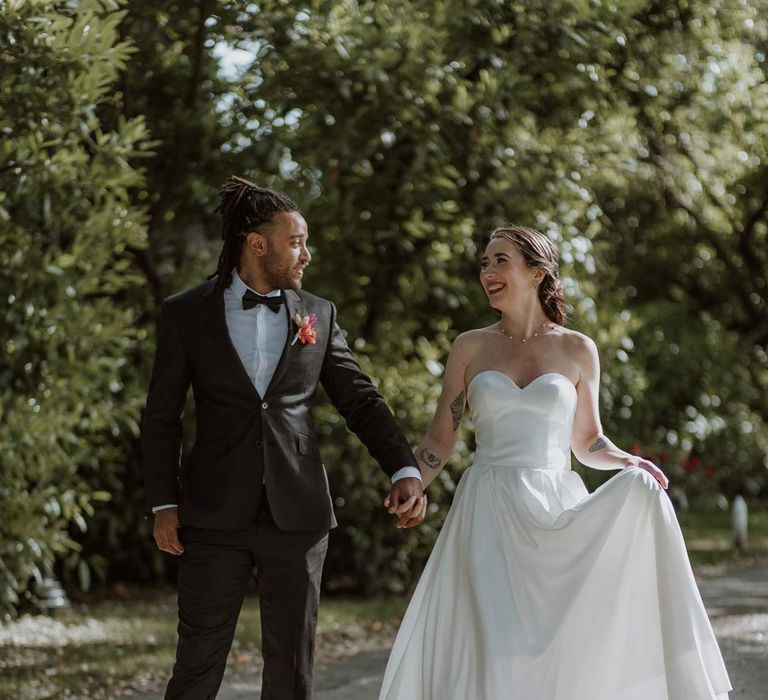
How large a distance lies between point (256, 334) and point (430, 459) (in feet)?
3.17

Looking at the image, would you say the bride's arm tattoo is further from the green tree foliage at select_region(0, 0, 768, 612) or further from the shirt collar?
the green tree foliage at select_region(0, 0, 768, 612)

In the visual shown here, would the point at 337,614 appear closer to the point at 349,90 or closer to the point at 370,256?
the point at 370,256

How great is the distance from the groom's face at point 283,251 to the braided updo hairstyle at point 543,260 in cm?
91

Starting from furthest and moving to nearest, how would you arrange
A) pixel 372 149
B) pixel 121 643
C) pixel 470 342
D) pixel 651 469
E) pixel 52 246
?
pixel 372 149
pixel 121 643
pixel 52 246
pixel 470 342
pixel 651 469

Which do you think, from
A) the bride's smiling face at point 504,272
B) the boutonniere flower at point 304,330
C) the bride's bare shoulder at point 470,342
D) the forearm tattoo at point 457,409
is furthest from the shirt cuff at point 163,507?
the bride's smiling face at point 504,272

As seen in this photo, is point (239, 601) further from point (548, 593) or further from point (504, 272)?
point (504, 272)

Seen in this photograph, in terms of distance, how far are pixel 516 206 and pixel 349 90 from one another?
159 cm

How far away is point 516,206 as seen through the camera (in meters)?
9.08

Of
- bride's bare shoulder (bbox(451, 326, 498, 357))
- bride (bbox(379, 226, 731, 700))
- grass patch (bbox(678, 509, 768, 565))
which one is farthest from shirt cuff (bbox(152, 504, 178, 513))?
grass patch (bbox(678, 509, 768, 565))

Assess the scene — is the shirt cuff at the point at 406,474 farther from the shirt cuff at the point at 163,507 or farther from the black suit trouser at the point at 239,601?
the shirt cuff at the point at 163,507

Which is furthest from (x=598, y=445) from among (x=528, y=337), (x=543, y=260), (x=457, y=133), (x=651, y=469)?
(x=457, y=133)

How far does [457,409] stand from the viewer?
4914 millimetres

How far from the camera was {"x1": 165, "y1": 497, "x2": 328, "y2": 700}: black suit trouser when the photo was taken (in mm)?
4172

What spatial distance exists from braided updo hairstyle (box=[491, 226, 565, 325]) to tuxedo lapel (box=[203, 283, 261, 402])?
46.9 inches
